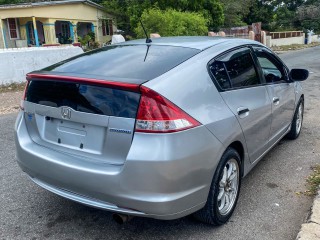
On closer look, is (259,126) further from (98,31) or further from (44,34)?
(98,31)

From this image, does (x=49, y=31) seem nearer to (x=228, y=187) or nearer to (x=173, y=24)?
(x=173, y=24)

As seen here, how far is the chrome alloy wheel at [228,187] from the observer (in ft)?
10.3

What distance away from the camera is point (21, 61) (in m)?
10.8

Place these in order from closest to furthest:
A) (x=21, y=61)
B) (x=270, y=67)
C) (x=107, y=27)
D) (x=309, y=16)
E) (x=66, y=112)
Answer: (x=66, y=112), (x=270, y=67), (x=21, y=61), (x=107, y=27), (x=309, y=16)

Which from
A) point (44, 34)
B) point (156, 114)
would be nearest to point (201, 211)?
point (156, 114)

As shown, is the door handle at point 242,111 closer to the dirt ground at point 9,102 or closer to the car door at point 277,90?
the car door at point 277,90

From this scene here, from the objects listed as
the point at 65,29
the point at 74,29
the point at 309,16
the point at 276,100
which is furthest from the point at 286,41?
the point at 276,100

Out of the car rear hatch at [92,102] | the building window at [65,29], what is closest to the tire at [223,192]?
the car rear hatch at [92,102]

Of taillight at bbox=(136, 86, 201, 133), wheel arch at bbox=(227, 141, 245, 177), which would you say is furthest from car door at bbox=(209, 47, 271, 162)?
taillight at bbox=(136, 86, 201, 133)

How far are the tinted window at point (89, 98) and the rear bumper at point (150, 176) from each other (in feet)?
0.81

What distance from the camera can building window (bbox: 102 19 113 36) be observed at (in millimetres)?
31748

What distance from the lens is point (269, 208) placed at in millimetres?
3508

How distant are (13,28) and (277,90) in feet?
91.5

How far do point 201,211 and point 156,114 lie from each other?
3.30 ft
